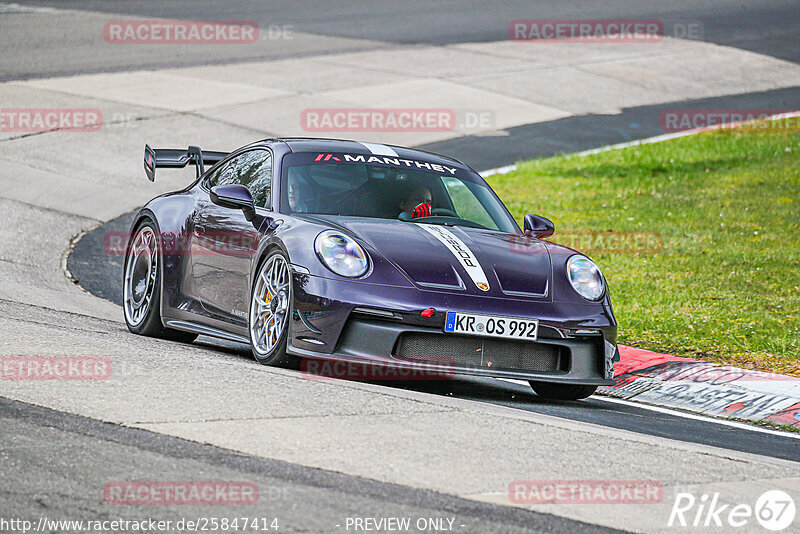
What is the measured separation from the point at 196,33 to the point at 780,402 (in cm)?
2007

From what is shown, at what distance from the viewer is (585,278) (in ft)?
23.6

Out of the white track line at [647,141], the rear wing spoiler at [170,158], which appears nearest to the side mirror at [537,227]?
the rear wing spoiler at [170,158]

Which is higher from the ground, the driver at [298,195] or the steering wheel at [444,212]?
the driver at [298,195]

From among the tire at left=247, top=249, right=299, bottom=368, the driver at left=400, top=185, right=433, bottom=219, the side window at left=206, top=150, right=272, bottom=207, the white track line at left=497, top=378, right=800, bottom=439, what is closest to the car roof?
the side window at left=206, top=150, right=272, bottom=207

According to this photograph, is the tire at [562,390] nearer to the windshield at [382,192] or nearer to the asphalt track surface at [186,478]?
the windshield at [382,192]

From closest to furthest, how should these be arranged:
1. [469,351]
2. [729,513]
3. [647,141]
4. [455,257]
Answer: [729,513] → [469,351] → [455,257] → [647,141]

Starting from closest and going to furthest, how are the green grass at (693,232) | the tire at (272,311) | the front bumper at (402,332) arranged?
1. the front bumper at (402,332)
2. the tire at (272,311)
3. the green grass at (693,232)

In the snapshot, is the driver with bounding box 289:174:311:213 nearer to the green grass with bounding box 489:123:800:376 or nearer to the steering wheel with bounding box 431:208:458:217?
the steering wheel with bounding box 431:208:458:217

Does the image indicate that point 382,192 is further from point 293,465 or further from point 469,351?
point 293,465

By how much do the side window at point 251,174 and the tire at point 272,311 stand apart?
0.72 meters

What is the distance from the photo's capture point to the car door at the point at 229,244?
7477mm

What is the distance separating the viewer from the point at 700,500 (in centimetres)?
463

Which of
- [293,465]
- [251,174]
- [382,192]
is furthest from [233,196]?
[293,465]

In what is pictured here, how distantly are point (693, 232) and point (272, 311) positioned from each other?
300 inches
